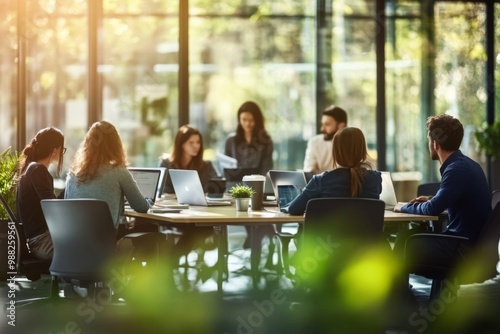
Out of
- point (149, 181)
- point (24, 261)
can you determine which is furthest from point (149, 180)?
point (24, 261)

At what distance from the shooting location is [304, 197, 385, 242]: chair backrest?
239 inches

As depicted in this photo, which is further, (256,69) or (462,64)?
(462,64)

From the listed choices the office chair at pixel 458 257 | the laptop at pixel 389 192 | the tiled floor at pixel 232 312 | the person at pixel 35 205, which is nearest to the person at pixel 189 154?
the tiled floor at pixel 232 312

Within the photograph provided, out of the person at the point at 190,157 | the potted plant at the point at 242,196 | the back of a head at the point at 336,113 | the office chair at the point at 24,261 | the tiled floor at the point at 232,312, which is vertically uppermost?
the back of a head at the point at 336,113

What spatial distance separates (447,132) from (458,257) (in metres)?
0.84

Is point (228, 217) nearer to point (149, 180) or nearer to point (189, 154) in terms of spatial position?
point (149, 180)

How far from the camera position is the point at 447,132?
6461mm

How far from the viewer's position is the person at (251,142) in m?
9.75

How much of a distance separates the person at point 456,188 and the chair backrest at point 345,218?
460mm

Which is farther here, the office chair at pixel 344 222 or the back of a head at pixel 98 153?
the back of a head at pixel 98 153

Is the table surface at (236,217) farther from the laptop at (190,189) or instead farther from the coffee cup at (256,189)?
the laptop at (190,189)

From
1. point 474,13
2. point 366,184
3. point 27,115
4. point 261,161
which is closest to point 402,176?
point 474,13

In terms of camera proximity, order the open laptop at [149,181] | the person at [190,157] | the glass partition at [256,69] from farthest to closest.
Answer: the glass partition at [256,69] → the person at [190,157] → the open laptop at [149,181]

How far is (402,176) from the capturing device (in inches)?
487
